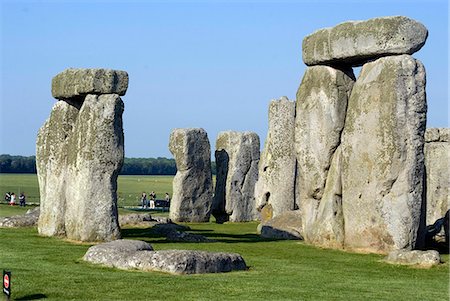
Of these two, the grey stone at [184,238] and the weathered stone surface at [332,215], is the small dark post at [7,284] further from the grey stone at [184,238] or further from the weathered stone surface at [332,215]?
the weathered stone surface at [332,215]

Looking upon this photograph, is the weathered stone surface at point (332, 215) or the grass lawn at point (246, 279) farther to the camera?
the weathered stone surface at point (332, 215)

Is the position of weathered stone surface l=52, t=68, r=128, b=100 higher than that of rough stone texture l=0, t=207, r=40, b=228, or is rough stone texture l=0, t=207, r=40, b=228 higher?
weathered stone surface l=52, t=68, r=128, b=100

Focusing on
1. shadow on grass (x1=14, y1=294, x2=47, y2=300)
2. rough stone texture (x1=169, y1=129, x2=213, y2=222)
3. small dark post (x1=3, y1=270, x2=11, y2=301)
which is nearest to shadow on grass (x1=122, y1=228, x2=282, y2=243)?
rough stone texture (x1=169, y1=129, x2=213, y2=222)

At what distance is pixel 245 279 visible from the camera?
1636cm

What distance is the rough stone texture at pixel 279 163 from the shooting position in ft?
107

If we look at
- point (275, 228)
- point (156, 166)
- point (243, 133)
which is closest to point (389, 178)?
point (275, 228)

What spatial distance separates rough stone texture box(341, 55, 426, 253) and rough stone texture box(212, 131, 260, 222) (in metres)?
16.2

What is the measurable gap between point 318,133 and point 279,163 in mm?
9592

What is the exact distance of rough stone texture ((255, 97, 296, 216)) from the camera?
32688 mm

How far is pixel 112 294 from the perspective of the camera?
14.7 meters

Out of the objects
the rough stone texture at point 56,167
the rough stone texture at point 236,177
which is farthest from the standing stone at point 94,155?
the rough stone texture at point 236,177

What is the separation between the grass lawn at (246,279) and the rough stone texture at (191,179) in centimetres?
1400

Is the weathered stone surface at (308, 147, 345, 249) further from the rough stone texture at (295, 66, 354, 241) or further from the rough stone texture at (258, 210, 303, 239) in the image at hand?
the rough stone texture at (258, 210, 303, 239)

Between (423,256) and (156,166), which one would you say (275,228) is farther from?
(156,166)
